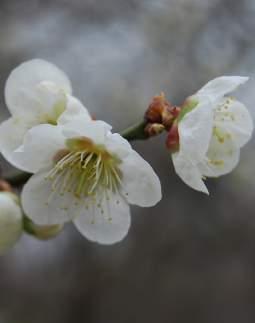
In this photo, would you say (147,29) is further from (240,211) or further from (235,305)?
(235,305)

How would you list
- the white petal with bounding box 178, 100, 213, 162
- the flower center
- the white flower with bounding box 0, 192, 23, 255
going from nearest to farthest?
1. the white petal with bounding box 178, 100, 213, 162
2. the flower center
3. the white flower with bounding box 0, 192, 23, 255

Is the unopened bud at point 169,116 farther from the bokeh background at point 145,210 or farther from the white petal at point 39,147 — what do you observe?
the bokeh background at point 145,210

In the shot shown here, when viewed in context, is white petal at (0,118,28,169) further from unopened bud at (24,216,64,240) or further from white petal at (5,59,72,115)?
unopened bud at (24,216,64,240)

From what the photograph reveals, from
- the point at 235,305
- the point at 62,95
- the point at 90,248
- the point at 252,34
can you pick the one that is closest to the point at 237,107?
the point at 62,95

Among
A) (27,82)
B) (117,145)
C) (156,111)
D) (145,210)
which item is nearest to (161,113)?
(156,111)

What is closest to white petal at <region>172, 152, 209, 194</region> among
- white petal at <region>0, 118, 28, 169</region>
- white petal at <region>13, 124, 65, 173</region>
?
white petal at <region>13, 124, 65, 173</region>

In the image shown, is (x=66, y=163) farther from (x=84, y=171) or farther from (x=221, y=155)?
(x=221, y=155)

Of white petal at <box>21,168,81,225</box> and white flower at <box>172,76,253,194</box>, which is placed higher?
white flower at <box>172,76,253,194</box>
